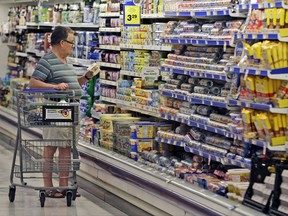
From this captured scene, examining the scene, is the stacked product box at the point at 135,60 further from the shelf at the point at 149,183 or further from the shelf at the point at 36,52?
the shelf at the point at 36,52

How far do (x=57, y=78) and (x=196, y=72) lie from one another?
1.59m

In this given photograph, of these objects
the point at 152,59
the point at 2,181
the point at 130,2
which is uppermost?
the point at 130,2

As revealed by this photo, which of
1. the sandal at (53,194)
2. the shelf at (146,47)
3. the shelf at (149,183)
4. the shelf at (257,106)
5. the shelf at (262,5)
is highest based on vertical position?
the shelf at (262,5)

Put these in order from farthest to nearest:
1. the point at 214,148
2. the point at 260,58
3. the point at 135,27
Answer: the point at 135,27 < the point at 214,148 < the point at 260,58

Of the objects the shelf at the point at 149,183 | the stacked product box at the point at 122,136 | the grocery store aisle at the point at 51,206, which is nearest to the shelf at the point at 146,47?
the stacked product box at the point at 122,136

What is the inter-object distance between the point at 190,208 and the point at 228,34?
1457 millimetres

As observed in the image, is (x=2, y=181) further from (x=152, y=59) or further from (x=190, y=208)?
(x=190, y=208)

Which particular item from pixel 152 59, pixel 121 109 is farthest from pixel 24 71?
pixel 152 59

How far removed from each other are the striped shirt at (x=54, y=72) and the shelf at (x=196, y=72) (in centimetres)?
92

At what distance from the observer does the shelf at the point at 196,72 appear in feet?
23.3

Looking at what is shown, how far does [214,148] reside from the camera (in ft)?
23.6

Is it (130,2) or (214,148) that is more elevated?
(130,2)

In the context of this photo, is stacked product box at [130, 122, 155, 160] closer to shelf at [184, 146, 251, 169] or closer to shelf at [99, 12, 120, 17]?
shelf at [184, 146, 251, 169]

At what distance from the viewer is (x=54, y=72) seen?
8.41 metres
